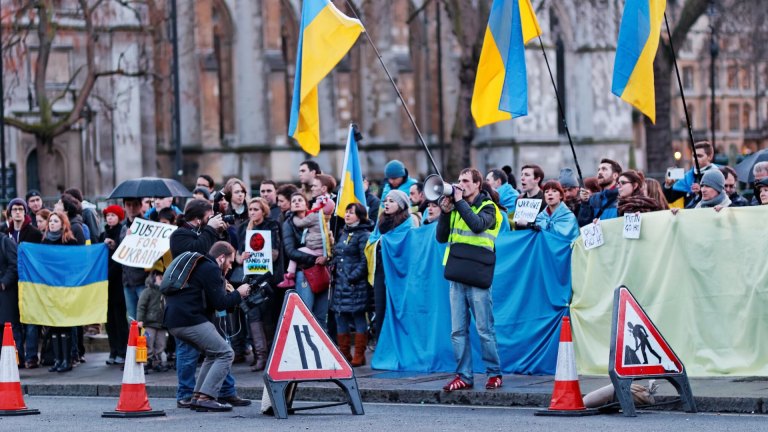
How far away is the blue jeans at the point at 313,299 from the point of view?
18016 millimetres

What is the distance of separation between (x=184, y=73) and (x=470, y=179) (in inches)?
1464

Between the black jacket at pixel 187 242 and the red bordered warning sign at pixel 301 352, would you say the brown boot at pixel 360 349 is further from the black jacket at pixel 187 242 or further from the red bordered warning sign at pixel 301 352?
the red bordered warning sign at pixel 301 352

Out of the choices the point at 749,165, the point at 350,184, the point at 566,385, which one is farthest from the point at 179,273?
the point at 749,165

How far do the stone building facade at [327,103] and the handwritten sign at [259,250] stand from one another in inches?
1158

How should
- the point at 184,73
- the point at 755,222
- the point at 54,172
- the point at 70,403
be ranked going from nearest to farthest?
the point at 755,222
the point at 70,403
the point at 54,172
the point at 184,73

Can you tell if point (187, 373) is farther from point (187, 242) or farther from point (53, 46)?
point (53, 46)

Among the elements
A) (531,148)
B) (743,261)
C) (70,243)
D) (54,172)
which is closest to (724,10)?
(531,148)

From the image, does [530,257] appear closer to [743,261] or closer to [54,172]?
[743,261]

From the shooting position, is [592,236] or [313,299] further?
[313,299]

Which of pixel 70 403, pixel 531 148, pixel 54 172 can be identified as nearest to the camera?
pixel 70 403

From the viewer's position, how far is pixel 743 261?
1489cm

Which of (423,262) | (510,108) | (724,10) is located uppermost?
(724,10)

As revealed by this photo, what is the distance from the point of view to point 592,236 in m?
15.8

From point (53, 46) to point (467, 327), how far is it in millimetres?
32324
